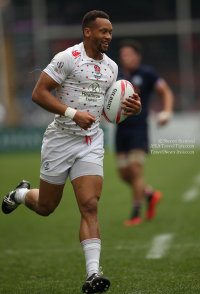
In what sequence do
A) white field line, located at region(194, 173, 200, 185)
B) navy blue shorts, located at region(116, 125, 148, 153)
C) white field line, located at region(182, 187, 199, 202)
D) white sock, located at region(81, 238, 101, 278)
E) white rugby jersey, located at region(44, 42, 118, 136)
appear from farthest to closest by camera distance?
white field line, located at region(194, 173, 200, 185) < white field line, located at region(182, 187, 199, 202) < navy blue shorts, located at region(116, 125, 148, 153) < white rugby jersey, located at region(44, 42, 118, 136) < white sock, located at region(81, 238, 101, 278)

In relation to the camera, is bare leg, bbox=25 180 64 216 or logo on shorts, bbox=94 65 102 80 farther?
bare leg, bbox=25 180 64 216

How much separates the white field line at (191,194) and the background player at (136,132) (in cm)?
167

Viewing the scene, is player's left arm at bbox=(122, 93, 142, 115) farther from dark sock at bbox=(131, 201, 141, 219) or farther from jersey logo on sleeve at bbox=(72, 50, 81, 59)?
dark sock at bbox=(131, 201, 141, 219)

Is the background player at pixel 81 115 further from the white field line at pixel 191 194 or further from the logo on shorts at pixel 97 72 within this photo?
the white field line at pixel 191 194

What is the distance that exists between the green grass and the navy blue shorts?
1.08 meters

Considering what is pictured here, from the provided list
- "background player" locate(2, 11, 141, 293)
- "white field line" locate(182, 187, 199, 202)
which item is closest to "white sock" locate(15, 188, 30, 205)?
"background player" locate(2, 11, 141, 293)

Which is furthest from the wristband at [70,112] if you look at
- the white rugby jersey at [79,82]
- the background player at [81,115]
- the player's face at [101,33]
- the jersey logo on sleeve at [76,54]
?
the player's face at [101,33]

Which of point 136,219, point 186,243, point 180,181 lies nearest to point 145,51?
point 180,181

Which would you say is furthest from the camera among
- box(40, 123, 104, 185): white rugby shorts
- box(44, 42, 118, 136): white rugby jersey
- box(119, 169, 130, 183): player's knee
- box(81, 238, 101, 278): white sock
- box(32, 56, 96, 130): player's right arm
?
box(119, 169, 130, 183): player's knee

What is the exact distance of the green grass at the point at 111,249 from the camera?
15.6 ft

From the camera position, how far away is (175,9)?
24.1 metres

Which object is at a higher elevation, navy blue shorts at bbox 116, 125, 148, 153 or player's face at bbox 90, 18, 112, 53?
player's face at bbox 90, 18, 112, 53

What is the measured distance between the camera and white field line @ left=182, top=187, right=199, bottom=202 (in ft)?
31.7

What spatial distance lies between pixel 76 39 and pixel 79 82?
20.2m
